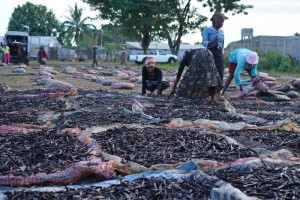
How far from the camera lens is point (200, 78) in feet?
30.7

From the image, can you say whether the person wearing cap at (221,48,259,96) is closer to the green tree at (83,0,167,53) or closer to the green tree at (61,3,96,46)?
the green tree at (83,0,167,53)

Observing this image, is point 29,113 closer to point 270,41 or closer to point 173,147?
point 173,147

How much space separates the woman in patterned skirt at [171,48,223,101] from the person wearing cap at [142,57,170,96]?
3.33ft

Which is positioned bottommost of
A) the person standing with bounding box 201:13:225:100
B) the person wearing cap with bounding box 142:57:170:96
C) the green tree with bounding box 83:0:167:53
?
the person wearing cap with bounding box 142:57:170:96

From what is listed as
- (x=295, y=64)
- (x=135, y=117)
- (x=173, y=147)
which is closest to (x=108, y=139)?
(x=173, y=147)

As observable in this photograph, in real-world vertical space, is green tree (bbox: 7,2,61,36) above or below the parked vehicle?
above

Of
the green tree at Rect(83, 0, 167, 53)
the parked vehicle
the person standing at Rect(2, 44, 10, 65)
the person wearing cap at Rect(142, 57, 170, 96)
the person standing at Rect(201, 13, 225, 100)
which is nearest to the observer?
the person standing at Rect(201, 13, 225, 100)

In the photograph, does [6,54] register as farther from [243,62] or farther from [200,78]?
[200,78]

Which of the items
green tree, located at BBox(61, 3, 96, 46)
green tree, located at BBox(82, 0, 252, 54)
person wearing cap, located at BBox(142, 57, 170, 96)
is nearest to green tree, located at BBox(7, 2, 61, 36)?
green tree, located at BBox(61, 3, 96, 46)

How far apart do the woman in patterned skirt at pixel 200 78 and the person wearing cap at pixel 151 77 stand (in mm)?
1015

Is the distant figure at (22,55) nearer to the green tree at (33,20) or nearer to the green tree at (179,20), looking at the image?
the green tree at (179,20)

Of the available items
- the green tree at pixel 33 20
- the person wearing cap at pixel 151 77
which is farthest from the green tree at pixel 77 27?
the person wearing cap at pixel 151 77

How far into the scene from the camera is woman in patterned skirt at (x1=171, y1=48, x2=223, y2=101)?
9266mm

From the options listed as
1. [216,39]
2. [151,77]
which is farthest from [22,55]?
[216,39]
